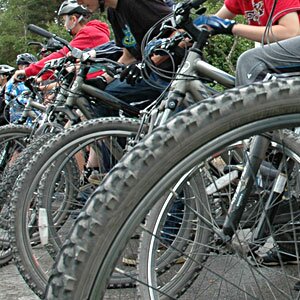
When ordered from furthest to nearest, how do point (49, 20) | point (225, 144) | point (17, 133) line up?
point (49, 20)
point (17, 133)
point (225, 144)

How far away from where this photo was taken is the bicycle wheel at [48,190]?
3133mm

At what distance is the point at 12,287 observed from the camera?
377 cm

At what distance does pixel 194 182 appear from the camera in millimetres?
2529

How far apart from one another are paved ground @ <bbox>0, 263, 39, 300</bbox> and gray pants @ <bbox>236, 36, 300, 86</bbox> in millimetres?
1686

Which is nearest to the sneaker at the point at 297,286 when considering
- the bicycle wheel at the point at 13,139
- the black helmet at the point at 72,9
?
the bicycle wheel at the point at 13,139

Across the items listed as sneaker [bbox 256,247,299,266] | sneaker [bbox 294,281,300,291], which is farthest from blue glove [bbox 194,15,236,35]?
sneaker [bbox 294,281,300,291]

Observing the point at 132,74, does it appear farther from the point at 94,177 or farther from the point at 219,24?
the point at 219,24

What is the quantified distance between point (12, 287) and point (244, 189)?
6.62 feet

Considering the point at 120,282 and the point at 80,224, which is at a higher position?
the point at 120,282

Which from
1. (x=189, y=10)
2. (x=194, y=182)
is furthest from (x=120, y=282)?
(x=189, y=10)

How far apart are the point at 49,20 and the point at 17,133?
31.6 meters

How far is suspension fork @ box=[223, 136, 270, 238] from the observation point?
6.63 feet

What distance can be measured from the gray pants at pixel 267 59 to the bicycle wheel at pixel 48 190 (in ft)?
2.55

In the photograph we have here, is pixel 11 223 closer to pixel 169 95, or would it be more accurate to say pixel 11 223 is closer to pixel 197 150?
pixel 169 95
